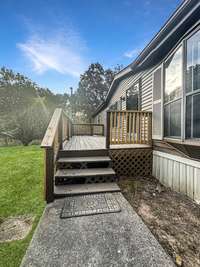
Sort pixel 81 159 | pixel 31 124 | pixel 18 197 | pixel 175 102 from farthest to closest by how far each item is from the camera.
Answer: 1. pixel 31 124
2. pixel 81 159
3. pixel 175 102
4. pixel 18 197

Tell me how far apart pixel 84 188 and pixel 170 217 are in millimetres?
1589

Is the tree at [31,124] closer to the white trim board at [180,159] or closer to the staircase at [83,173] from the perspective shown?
the staircase at [83,173]

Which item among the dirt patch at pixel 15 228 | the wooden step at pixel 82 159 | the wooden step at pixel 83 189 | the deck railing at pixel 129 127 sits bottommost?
the dirt patch at pixel 15 228

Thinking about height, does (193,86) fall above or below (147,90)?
below

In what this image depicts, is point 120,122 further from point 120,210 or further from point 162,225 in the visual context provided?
point 162,225

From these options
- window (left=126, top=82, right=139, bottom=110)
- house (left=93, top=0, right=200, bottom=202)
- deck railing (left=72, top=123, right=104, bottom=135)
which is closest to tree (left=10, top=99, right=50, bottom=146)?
deck railing (left=72, top=123, right=104, bottom=135)

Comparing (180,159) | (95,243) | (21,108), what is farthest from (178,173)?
(21,108)

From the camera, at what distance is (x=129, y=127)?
4438 mm

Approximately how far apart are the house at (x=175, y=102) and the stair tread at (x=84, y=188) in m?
1.45

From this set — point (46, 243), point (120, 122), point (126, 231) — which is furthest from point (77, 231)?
point (120, 122)

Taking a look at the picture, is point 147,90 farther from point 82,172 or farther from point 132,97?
point 82,172

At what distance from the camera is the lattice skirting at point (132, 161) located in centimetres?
433

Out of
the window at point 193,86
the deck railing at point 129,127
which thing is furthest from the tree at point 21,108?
the window at point 193,86

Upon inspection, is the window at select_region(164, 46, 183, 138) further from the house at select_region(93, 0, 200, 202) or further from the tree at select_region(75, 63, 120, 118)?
the tree at select_region(75, 63, 120, 118)
